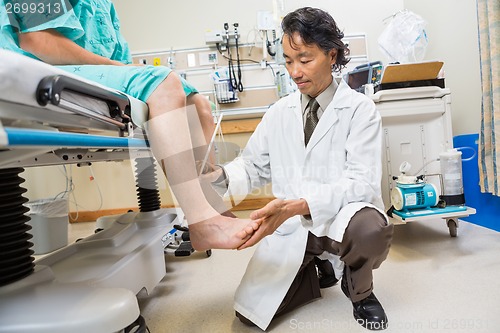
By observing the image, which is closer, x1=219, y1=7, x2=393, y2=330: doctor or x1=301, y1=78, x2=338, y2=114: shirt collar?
x1=219, y1=7, x2=393, y2=330: doctor

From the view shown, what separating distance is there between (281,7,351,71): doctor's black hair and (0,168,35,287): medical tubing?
0.97 m

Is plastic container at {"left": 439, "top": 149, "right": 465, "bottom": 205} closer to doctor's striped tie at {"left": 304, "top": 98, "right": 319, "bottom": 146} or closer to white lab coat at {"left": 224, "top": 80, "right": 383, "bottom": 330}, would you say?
white lab coat at {"left": 224, "top": 80, "right": 383, "bottom": 330}

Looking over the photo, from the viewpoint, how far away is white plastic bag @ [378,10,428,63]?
204cm

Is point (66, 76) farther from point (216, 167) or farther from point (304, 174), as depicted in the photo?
point (304, 174)

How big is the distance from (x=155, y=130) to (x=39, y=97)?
0.35 metres

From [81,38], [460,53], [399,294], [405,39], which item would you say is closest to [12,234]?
[81,38]

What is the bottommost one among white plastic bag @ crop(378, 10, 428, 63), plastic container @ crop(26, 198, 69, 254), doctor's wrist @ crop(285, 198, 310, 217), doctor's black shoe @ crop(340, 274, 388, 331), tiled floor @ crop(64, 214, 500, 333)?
tiled floor @ crop(64, 214, 500, 333)

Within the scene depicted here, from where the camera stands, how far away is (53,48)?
Result: 3.05 feet

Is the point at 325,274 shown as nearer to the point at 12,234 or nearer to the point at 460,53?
the point at 12,234

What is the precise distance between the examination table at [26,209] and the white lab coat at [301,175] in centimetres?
43

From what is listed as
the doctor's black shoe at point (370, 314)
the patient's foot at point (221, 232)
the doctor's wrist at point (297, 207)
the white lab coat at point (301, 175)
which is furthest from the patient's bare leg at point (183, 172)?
the doctor's black shoe at point (370, 314)

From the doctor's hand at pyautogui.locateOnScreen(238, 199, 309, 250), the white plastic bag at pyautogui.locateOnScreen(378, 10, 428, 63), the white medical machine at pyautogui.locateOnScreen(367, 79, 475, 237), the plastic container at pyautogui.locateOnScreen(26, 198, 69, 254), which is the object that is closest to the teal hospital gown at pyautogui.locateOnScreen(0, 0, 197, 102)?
the doctor's hand at pyautogui.locateOnScreen(238, 199, 309, 250)

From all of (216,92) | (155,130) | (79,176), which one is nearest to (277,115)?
(155,130)

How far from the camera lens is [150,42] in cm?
313
